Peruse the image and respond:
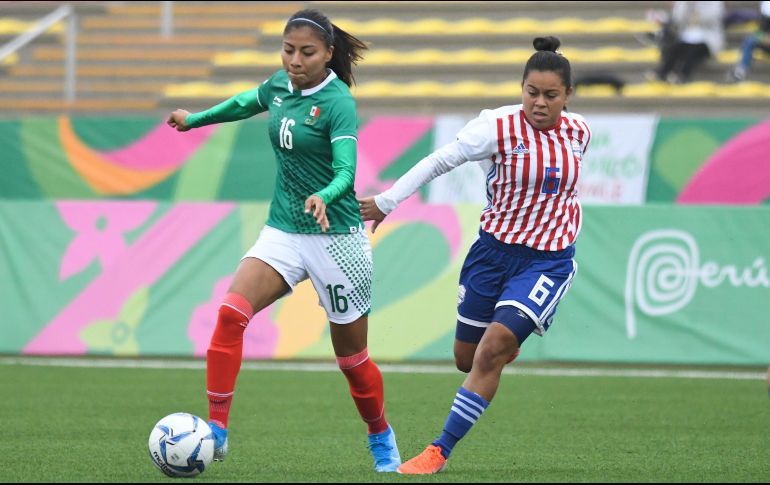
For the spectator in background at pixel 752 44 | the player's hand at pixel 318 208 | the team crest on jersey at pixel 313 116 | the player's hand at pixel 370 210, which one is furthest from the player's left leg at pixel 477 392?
the spectator in background at pixel 752 44

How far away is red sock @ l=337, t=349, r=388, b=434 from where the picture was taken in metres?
6.50

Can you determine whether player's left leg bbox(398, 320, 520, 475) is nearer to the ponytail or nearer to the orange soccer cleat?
the orange soccer cleat

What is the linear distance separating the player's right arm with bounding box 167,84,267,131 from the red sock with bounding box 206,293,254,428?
3.12 feet

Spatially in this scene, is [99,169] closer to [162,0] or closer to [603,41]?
[162,0]

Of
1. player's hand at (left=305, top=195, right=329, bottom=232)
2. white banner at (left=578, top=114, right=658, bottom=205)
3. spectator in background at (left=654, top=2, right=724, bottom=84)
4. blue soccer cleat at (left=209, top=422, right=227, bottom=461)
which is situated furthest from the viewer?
spectator in background at (left=654, top=2, right=724, bottom=84)

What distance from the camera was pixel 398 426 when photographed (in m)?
8.58

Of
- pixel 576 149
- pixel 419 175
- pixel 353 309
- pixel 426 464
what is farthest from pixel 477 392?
pixel 576 149

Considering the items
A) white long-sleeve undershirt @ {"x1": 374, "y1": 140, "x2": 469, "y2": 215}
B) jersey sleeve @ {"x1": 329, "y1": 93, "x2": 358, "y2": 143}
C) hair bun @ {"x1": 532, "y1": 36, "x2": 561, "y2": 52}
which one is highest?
hair bun @ {"x1": 532, "y1": 36, "x2": 561, "y2": 52}

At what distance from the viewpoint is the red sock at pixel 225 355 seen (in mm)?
6125

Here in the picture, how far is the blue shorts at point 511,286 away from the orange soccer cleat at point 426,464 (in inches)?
25.8

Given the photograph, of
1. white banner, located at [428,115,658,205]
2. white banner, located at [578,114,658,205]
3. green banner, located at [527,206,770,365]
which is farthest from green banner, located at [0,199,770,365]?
white banner, located at [578,114,658,205]

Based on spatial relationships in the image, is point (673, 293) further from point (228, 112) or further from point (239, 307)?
point (239, 307)

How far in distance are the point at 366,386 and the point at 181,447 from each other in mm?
1071

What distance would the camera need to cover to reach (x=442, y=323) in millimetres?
12305
